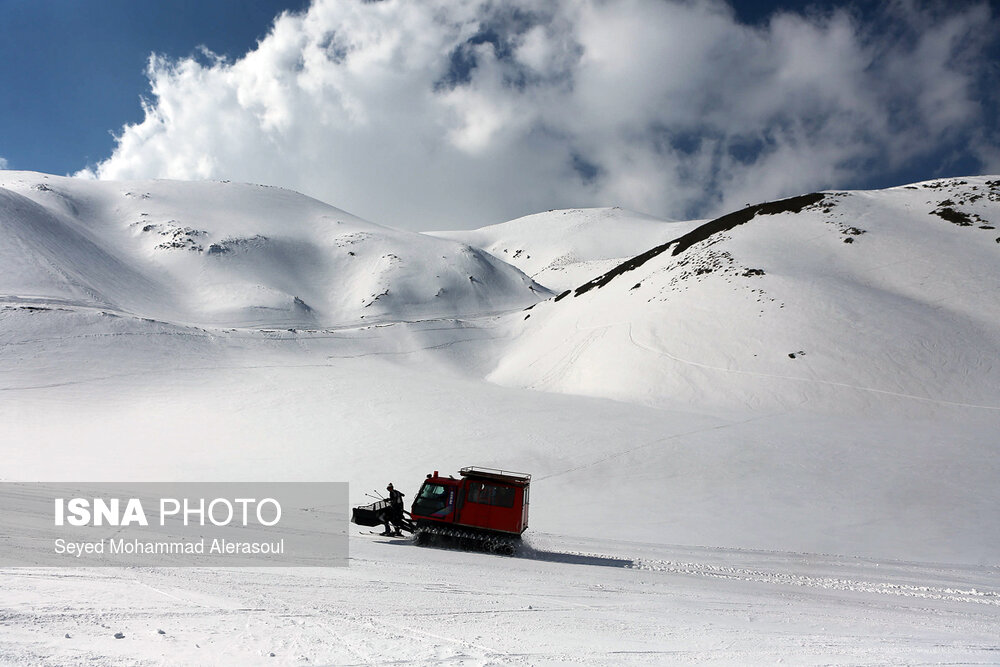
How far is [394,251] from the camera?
11750 cm

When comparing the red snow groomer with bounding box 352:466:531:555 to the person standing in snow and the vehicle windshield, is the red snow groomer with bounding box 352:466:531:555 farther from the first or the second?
the person standing in snow

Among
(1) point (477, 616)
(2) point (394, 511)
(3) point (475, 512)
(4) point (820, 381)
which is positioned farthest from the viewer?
(4) point (820, 381)

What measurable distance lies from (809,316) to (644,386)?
506 inches

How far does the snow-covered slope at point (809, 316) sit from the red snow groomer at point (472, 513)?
22.9 meters

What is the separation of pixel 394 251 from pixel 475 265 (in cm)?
1623

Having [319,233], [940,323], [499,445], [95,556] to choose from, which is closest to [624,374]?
[499,445]

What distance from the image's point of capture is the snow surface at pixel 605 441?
7.67 meters

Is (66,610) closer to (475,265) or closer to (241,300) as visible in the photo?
(241,300)

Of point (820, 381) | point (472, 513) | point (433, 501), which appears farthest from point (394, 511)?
point (820, 381)

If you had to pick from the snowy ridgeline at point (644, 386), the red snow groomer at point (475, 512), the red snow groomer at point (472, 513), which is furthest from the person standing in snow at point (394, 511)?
the snowy ridgeline at point (644, 386)

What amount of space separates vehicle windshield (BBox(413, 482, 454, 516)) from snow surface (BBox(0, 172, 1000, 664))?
107 centimetres

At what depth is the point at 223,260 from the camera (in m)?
101

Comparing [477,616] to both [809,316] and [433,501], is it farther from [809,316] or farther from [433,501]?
[809,316]

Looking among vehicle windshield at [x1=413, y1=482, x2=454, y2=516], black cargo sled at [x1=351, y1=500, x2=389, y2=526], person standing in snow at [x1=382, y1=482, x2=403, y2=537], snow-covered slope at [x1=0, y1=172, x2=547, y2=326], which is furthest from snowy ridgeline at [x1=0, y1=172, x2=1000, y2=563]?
black cargo sled at [x1=351, y1=500, x2=389, y2=526]
